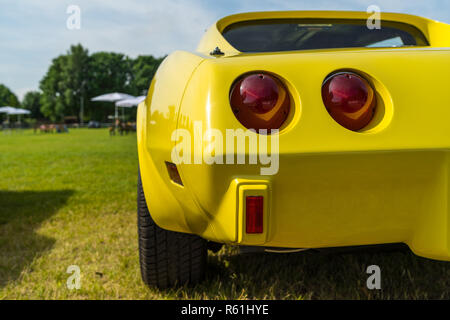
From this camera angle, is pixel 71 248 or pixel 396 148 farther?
pixel 71 248

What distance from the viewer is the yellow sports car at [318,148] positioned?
107cm

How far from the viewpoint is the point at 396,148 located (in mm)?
1067

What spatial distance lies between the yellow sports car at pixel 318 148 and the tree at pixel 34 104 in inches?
2870

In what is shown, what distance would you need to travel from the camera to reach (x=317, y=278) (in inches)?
79.7

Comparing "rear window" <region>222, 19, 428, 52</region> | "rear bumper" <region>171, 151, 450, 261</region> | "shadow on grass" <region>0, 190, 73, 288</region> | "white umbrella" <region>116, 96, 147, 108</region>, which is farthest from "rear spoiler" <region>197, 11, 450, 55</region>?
"white umbrella" <region>116, 96, 147, 108</region>

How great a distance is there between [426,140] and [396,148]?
0.32 ft

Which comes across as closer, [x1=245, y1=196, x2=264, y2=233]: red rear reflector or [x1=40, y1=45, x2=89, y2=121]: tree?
[x1=245, y1=196, x2=264, y2=233]: red rear reflector

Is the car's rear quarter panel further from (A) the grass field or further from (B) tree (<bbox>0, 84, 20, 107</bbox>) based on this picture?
(B) tree (<bbox>0, 84, 20, 107</bbox>)

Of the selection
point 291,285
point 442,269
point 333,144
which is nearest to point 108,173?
point 291,285

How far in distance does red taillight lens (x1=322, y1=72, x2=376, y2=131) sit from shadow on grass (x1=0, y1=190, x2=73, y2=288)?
6.37 feet

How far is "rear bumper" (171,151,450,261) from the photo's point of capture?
108 centimetres
